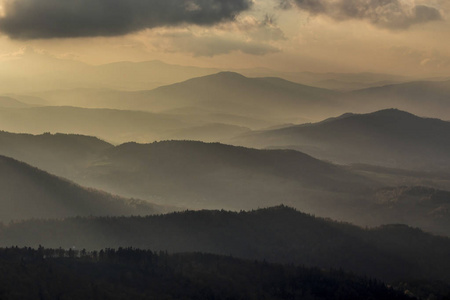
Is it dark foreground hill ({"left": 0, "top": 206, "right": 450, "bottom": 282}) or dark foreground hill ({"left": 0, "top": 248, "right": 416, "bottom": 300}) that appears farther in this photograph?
dark foreground hill ({"left": 0, "top": 206, "right": 450, "bottom": 282})

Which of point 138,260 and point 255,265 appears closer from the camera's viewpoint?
point 138,260

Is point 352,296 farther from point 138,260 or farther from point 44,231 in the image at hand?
point 44,231

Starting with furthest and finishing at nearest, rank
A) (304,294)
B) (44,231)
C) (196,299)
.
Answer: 1. (44,231)
2. (304,294)
3. (196,299)

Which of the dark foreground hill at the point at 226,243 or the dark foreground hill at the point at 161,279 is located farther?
the dark foreground hill at the point at 226,243

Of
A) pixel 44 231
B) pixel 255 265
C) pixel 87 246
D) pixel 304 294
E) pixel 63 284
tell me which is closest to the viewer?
pixel 63 284

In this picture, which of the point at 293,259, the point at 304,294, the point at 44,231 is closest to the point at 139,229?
the point at 44,231

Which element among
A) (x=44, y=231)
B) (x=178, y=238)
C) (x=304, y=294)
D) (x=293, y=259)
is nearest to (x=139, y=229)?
(x=178, y=238)

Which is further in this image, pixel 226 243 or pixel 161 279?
pixel 226 243
